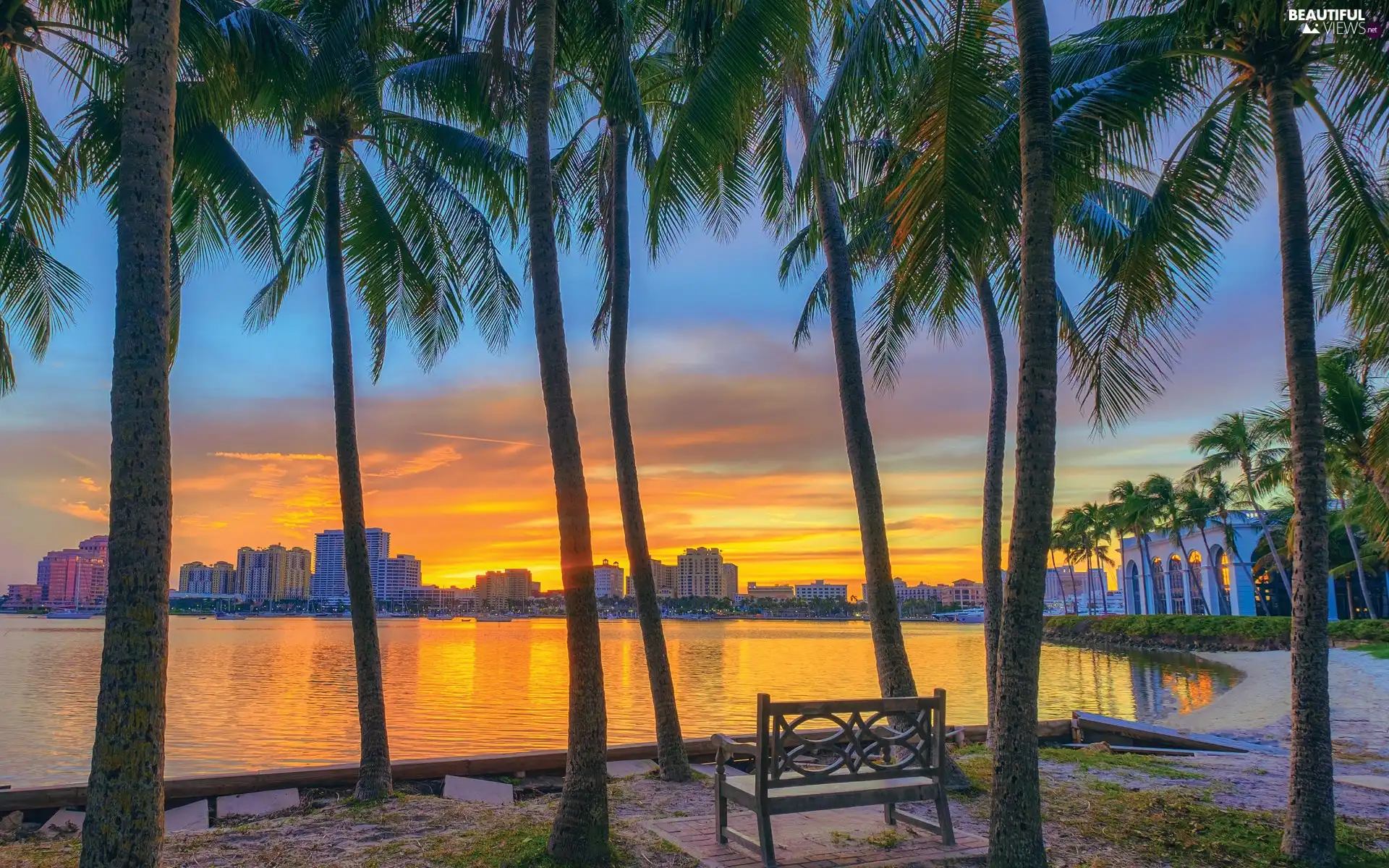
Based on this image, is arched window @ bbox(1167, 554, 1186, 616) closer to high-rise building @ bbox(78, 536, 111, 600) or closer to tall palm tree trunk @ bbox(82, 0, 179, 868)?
tall palm tree trunk @ bbox(82, 0, 179, 868)

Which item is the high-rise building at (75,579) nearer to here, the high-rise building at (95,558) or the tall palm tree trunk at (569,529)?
the high-rise building at (95,558)

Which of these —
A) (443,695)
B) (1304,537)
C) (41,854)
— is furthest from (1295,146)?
(443,695)

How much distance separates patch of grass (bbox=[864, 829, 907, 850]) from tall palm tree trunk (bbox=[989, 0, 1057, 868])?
102cm

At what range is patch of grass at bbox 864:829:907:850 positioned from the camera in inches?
237

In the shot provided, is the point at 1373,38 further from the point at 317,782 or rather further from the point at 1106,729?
the point at 317,782

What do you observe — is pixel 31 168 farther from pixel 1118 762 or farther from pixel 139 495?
pixel 1118 762

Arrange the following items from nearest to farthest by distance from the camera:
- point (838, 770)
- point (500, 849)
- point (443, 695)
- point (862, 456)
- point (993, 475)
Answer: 1. point (500, 849)
2. point (838, 770)
3. point (862, 456)
4. point (993, 475)
5. point (443, 695)

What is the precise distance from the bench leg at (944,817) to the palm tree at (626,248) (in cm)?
340

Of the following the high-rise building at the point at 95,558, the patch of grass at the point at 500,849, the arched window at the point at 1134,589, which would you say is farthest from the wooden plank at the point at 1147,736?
the high-rise building at the point at 95,558

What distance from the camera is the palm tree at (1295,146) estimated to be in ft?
20.1

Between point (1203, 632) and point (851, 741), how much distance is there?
5538cm

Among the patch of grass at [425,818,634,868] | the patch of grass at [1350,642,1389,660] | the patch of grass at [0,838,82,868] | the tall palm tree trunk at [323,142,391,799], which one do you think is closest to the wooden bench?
the patch of grass at [425,818,634,868]

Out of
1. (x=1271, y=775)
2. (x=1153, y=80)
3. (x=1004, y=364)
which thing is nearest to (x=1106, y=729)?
(x=1271, y=775)

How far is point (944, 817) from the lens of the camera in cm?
611
